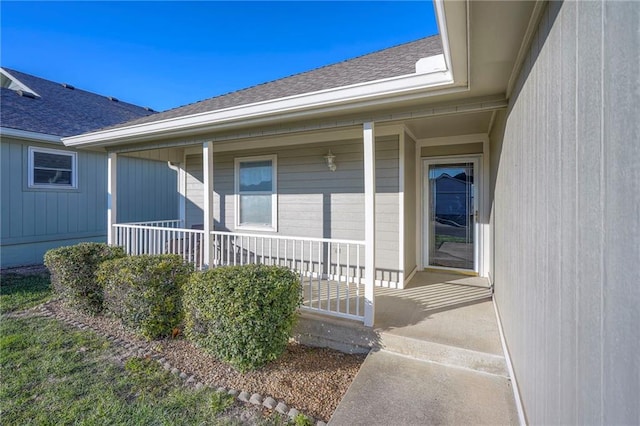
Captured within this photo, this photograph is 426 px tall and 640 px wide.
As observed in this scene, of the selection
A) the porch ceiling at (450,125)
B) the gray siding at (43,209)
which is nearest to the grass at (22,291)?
the gray siding at (43,209)

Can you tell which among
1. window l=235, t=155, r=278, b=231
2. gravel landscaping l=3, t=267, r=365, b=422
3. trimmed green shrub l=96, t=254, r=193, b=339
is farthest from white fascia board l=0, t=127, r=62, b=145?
gravel landscaping l=3, t=267, r=365, b=422

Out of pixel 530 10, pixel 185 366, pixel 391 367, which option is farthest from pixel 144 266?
pixel 530 10

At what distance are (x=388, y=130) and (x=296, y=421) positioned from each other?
402 centimetres

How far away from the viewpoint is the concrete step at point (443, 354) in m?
2.74

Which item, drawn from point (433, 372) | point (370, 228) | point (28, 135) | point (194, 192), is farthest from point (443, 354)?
point (28, 135)

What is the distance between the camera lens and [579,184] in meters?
1.14

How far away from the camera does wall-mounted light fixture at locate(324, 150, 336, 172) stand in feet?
17.2

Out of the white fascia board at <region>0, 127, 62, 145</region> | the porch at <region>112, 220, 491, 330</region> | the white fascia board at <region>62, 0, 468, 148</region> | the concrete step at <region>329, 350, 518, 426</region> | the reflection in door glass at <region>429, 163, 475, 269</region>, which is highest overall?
the white fascia board at <region>0, 127, 62, 145</region>

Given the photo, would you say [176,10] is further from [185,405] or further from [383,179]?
[185,405]

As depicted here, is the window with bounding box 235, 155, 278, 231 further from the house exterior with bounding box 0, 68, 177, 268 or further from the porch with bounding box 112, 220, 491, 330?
the house exterior with bounding box 0, 68, 177, 268

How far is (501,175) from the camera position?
3.54 metres

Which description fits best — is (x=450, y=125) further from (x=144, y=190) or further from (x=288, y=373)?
(x=144, y=190)

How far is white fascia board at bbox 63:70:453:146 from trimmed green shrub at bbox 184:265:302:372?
1974mm

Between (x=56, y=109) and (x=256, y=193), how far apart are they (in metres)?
8.06
